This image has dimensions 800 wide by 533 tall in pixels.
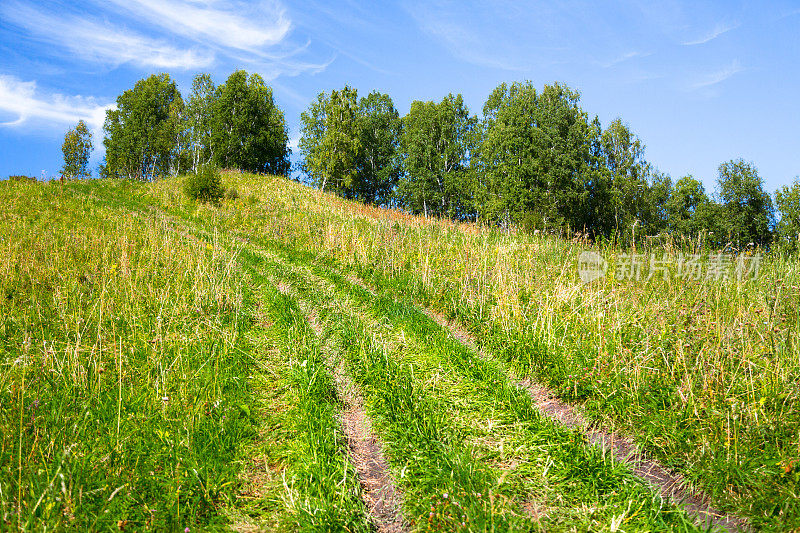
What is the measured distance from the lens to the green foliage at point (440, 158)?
144 ft

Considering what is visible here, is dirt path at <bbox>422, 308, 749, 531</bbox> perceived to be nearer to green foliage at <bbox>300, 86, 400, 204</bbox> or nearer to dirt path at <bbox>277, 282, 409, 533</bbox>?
dirt path at <bbox>277, 282, 409, 533</bbox>

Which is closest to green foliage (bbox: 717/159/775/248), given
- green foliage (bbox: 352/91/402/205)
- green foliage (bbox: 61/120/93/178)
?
green foliage (bbox: 352/91/402/205)

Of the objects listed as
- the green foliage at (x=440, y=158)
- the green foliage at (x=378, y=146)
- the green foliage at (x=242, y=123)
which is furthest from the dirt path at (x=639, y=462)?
the green foliage at (x=378, y=146)

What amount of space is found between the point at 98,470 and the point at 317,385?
6.10ft

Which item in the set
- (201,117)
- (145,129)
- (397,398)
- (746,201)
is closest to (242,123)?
(201,117)

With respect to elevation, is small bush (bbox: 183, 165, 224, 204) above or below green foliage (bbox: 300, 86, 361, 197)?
below

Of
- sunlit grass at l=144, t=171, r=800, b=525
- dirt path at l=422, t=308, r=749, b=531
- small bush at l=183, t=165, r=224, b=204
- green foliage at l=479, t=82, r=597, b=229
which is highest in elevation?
green foliage at l=479, t=82, r=597, b=229

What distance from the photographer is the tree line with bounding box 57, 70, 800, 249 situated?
113ft

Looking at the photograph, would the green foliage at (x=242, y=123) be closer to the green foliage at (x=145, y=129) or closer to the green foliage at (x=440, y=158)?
the green foliage at (x=145, y=129)

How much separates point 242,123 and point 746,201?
59.6m

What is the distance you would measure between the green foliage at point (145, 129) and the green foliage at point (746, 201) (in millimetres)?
65259

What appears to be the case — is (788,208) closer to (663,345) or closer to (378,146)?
(378,146)

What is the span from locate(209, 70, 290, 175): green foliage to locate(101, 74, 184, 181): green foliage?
20.9 feet

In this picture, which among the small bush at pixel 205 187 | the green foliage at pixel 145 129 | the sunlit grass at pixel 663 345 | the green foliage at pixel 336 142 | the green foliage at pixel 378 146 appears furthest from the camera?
the green foliage at pixel 378 146
